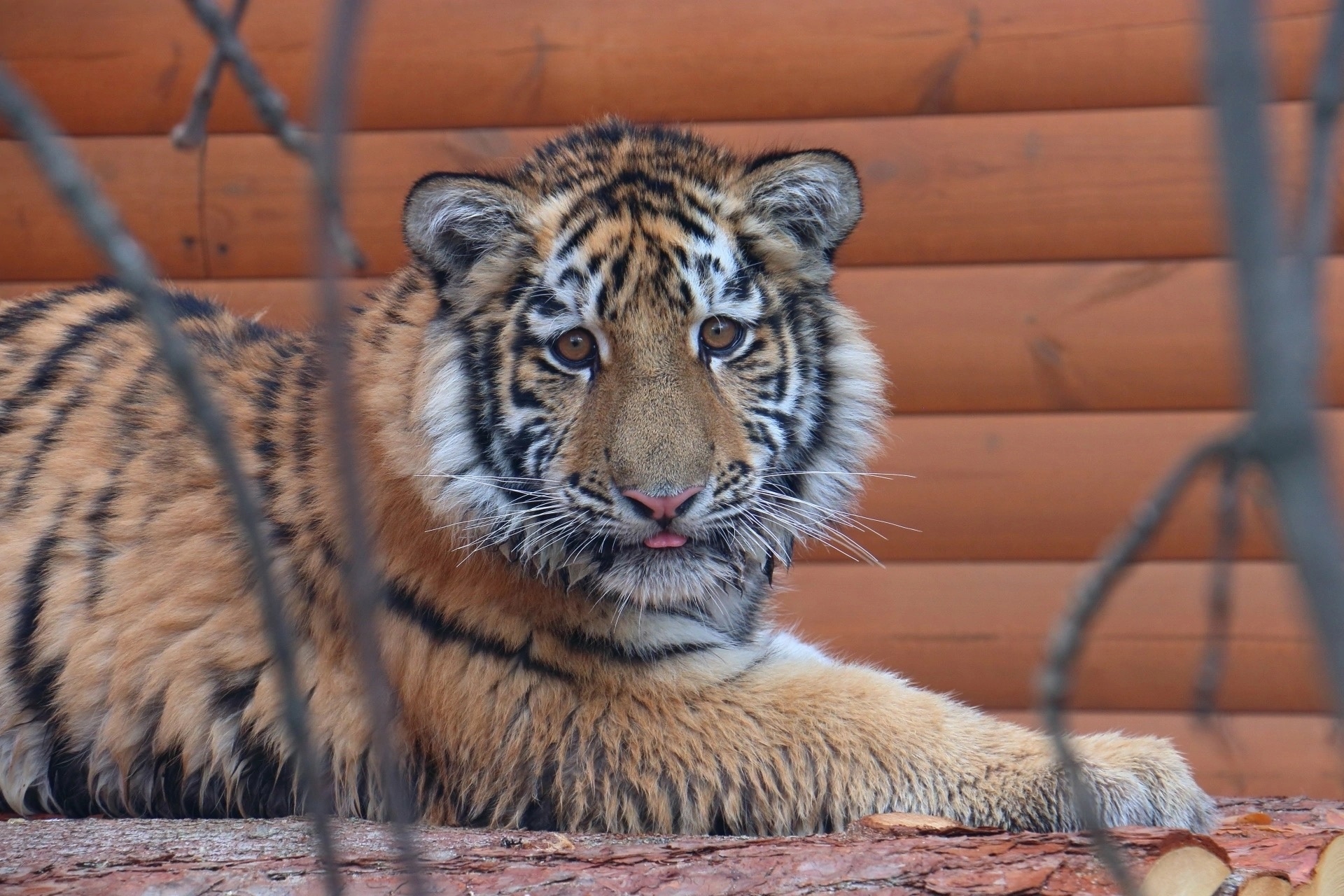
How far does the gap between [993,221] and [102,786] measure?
8.48ft

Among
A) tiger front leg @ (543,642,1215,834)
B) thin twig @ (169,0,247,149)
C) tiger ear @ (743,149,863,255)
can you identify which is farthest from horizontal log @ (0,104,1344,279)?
thin twig @ (169,0,247,149)

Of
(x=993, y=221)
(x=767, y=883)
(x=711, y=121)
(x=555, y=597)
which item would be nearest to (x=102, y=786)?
(x=555, y=597)

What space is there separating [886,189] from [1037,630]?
1263 mm

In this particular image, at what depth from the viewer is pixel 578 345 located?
210cm

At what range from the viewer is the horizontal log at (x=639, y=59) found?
11.7ft

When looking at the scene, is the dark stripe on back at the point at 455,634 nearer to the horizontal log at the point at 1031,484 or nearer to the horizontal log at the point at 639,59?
the horizontal log at the point at 1031,484

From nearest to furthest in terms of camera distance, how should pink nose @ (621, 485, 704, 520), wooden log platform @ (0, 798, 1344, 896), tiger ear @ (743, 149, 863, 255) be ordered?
wooden log platform @ (0, 798, 1344, 896) → pink nose @ (621, 485, 704, 520) → tiger ear @ (743, 149, 863, 255)

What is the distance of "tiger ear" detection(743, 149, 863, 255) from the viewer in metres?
2.26

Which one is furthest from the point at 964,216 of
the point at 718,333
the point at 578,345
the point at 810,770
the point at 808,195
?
the point at 810,770

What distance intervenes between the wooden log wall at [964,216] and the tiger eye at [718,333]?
157 cm

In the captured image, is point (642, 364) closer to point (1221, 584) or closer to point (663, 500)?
point (663, 500)

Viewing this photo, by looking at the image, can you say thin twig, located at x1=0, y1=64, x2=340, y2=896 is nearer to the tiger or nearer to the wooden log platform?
the wooden log platform

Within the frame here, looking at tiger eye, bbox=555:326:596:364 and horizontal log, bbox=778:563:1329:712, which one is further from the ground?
tiger eye, bbox=555:326:596:364

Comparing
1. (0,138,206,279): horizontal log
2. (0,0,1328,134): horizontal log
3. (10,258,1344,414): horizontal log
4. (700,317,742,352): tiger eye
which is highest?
(0,0,1328,134): horizontal log
